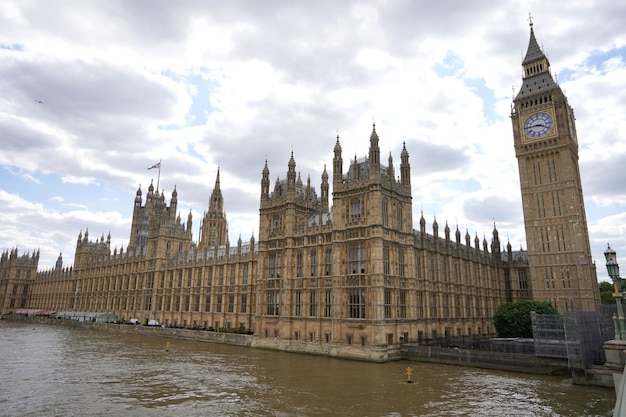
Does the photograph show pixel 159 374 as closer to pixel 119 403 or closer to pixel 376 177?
pixel 119 403

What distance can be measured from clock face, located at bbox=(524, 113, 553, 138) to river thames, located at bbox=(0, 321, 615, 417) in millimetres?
57783

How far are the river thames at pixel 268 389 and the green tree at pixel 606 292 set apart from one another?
82424mm

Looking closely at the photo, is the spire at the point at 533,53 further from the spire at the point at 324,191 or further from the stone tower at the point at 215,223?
the stone tower at the point at 215,223

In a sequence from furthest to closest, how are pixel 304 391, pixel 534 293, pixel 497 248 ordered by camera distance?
1. pixel 497 248
2. pixel 534 293
3. pixel 304 391

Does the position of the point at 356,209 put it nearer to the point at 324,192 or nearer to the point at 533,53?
the point at 324,192

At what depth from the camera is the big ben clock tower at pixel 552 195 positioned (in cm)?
7243

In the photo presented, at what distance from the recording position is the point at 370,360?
151 feet

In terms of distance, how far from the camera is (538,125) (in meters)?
80.9

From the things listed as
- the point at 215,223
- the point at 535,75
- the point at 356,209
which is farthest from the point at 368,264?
the point at 215,223

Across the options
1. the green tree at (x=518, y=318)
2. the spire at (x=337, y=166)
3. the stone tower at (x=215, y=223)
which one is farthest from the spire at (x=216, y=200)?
the green tree at (x=518, y=318)

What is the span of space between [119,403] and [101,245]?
462 ft

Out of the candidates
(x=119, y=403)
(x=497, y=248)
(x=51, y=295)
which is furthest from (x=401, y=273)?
(x=51, y=295)

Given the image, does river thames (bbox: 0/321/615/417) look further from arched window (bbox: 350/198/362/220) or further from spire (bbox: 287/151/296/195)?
spire (bbox: 287/151/296/195)

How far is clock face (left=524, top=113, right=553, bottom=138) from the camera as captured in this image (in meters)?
79.8
